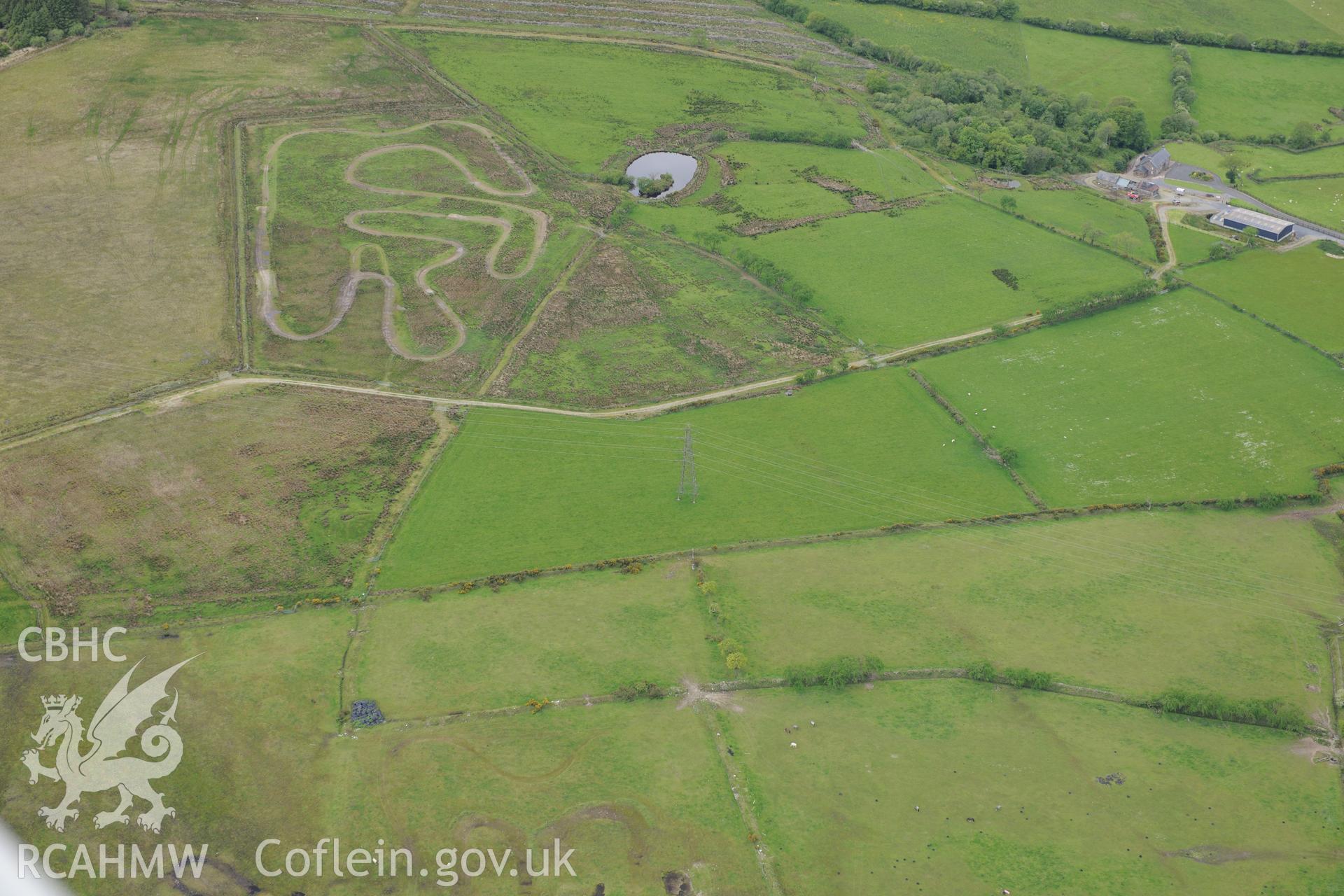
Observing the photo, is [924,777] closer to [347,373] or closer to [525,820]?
[525,820]

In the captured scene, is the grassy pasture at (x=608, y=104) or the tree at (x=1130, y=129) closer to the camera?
the grassy pasture at (x=608, y=104)

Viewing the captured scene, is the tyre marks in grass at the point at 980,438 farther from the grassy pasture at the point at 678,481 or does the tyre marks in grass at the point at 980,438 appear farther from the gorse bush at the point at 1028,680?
the gorse bush at the point at 1028,680

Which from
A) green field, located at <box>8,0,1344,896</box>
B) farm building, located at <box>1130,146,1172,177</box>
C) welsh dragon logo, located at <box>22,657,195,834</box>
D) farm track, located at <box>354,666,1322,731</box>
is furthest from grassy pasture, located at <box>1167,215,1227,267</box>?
welsh dragon logo, located at <box>22,657,195,834</box>

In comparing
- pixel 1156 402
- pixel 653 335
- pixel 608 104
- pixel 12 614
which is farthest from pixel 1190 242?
pixel 12 614

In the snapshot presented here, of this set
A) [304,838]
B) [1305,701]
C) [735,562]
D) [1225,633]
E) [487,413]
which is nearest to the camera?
[304,838]

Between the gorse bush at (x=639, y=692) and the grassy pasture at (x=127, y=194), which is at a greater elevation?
the grassy pasture at (x=127, y=194)

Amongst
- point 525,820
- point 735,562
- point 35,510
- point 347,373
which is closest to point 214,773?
point 525,820

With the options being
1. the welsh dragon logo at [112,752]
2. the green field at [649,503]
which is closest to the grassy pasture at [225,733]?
the green field at [649,503]
